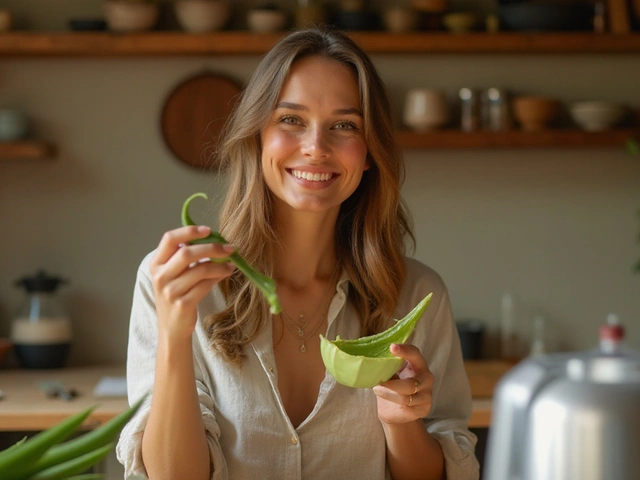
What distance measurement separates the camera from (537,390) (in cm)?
83

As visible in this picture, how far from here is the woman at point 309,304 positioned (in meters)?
1.78

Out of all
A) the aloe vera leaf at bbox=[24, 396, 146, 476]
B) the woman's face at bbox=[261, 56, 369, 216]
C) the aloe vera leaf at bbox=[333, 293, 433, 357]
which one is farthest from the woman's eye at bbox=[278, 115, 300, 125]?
the aloe vera leaf at bbox=[24, 396, 146, 476]

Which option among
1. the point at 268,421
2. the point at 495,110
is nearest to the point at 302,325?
the point at 268,421

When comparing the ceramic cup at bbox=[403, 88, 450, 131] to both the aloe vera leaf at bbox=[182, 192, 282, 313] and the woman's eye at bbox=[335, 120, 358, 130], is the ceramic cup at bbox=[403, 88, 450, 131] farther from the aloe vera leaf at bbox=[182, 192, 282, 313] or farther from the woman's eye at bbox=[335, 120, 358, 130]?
the aloe vera leaf at bbox=[182, 192, 282, 313]

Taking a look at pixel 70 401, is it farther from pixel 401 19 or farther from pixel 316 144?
pixel 401 19

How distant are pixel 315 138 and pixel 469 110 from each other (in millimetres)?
1880

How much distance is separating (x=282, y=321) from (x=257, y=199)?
0.85ft

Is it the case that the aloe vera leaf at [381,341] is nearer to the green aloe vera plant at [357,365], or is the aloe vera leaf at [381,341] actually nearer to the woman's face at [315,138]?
the green aloe vera plant at [357,365]

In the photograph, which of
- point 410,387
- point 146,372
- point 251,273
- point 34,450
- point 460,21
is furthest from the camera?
point 460,21

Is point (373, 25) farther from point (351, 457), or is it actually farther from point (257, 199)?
A: point (351, 457)

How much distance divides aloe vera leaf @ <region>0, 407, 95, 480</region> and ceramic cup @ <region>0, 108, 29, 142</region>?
8.83ft

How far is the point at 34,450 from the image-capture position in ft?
3.01

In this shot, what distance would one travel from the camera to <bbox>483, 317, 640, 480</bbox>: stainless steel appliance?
0.81 m

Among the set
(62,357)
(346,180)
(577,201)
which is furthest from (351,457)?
(577,201)
